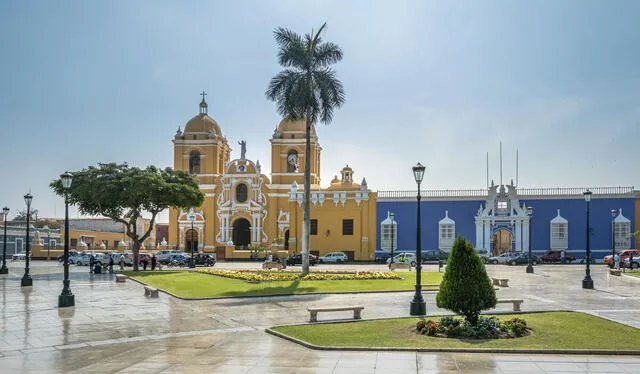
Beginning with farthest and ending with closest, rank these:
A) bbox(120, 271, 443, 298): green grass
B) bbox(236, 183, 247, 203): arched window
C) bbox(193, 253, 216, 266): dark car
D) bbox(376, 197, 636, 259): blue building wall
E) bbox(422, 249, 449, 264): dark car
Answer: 1. bbox(236, 183, 247, 203): arched window
2. bbox(422, 249, 449, 264): dark car
3. bbox(376, 197, 636, 259): blue building wall
4. bbox(193, 253, 216, 266): dark car
5. bbox(120, 271, 443, 298): green grass

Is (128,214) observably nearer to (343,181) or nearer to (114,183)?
(114,183)

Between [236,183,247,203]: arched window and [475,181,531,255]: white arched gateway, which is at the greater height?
[236,183,247,203]: arched window

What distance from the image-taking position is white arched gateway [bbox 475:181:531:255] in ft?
168

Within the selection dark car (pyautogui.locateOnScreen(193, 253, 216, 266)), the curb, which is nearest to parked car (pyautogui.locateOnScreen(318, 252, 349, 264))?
dark car (pyautogui.locateOnScreen(193, 253, 216, 266))

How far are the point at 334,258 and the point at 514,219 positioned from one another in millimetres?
15022

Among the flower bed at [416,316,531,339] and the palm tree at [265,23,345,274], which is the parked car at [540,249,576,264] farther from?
the flower bed at [416,316,531,339]

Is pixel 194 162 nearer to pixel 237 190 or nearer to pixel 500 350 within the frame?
pixel 237 190

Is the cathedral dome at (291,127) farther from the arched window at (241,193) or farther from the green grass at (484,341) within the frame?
the green grass at (484,341)

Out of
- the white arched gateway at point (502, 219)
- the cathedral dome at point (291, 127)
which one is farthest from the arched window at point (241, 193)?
the white arched gateway at point (502, 219)

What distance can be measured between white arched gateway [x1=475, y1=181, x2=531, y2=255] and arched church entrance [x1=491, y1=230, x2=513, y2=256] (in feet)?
0.97

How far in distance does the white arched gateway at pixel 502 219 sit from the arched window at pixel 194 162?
28711 mm

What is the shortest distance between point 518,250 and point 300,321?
38.7 meters

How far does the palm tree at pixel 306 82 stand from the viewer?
102 feet

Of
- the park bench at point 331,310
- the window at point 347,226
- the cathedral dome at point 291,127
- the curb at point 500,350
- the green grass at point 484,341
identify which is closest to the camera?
the curb at point 500,350
